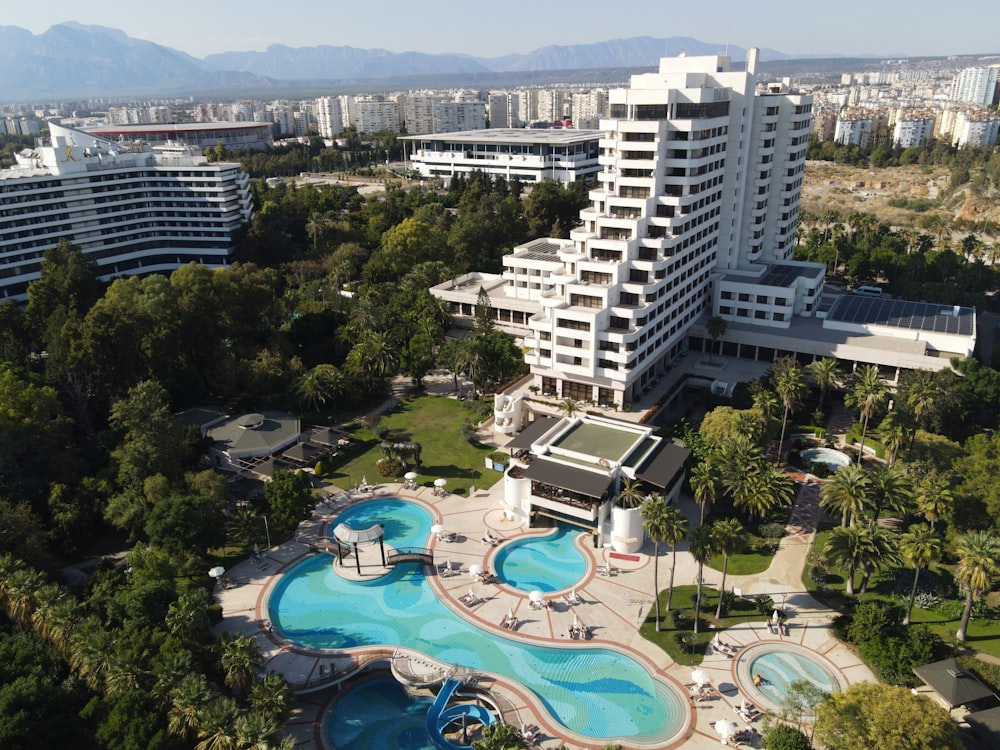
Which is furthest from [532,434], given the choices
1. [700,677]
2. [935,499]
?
[935,499]

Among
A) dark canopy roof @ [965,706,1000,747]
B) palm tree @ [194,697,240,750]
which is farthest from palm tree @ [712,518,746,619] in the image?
palm tree @ [194,697,240,750]

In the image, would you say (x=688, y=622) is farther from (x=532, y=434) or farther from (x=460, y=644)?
(x=532, y=434)

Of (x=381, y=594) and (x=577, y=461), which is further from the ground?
(x=577, y=461)

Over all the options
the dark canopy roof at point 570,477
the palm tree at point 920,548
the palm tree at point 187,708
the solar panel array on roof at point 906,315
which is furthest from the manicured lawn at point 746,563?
the solar panel array on roof at point 906,315

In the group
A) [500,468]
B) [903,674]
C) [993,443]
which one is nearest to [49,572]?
[500,468]

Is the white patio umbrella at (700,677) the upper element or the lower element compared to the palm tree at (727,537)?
lower

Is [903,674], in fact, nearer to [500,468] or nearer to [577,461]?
[577,461]

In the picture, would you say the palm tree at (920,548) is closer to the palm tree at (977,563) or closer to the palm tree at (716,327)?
the palm tree at (977,563)
